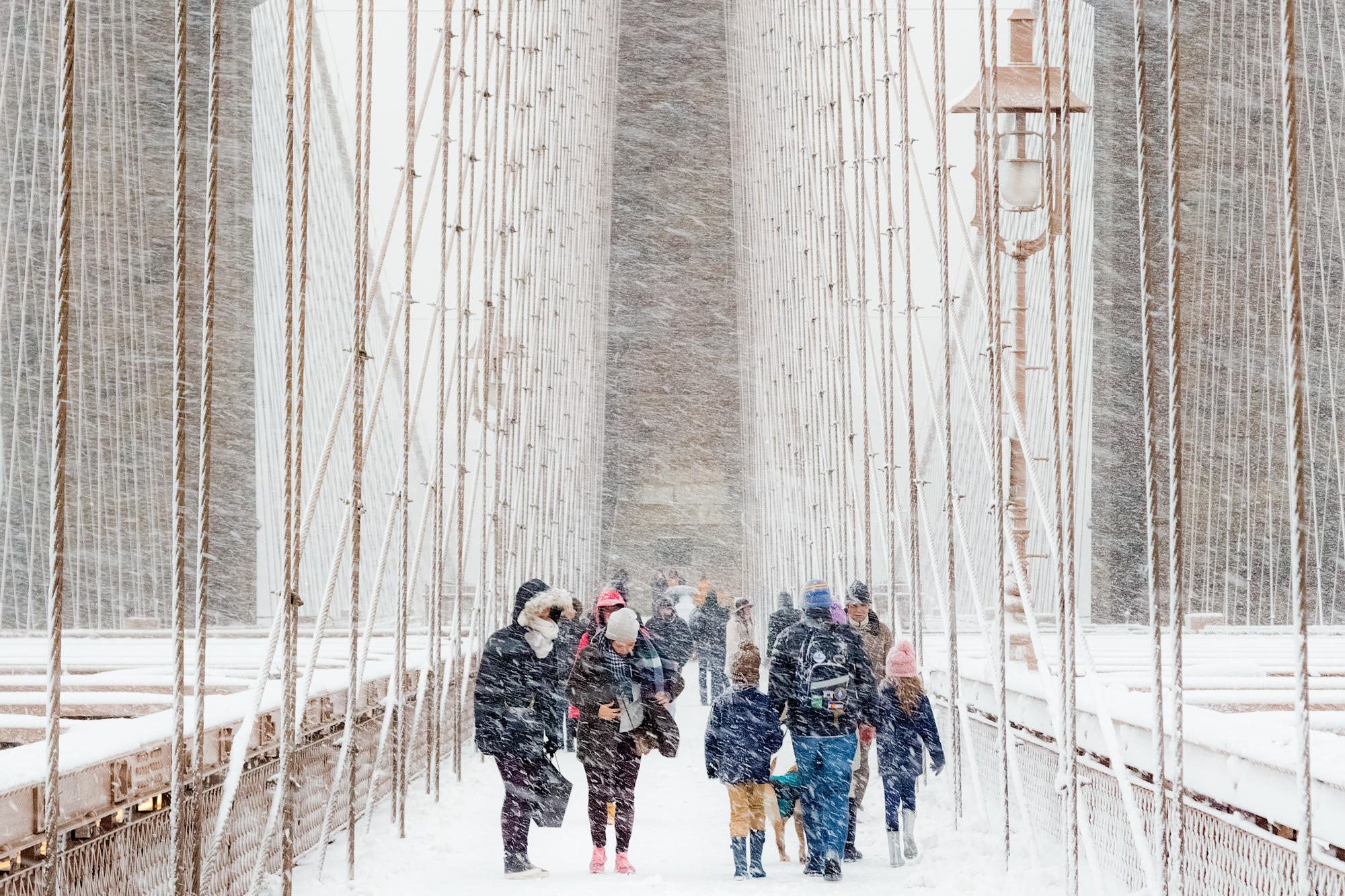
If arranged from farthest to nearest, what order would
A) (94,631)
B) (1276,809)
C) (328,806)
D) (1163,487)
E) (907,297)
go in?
(1163,487), (94,631), (907,297), (328,806), (1276,809)

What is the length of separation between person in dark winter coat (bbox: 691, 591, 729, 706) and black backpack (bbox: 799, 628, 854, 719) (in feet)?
17.2

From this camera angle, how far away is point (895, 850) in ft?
14.9

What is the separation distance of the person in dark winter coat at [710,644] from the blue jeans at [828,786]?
5195mm

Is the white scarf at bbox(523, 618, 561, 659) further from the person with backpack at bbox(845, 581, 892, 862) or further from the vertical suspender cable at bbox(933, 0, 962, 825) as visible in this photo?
the vertical suspender cable at bbox(933, 0, 962, 825)

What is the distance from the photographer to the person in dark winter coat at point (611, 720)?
4414 millimetres

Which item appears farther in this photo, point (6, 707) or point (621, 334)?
point (621, 334)

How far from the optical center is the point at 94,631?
8.60m

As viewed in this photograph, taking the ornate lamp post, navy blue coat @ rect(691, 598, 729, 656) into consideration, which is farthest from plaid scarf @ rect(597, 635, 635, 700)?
navy blue coat @ rect(691, 598, 729, 656)

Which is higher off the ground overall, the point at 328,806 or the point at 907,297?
the point at 907,297

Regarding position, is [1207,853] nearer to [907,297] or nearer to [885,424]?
[907,297]

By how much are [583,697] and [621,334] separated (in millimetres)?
16512

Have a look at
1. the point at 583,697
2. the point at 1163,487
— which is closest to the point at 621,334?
the point at 1163,487

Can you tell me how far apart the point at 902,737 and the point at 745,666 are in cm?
56

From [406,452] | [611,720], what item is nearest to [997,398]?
[611,720]
